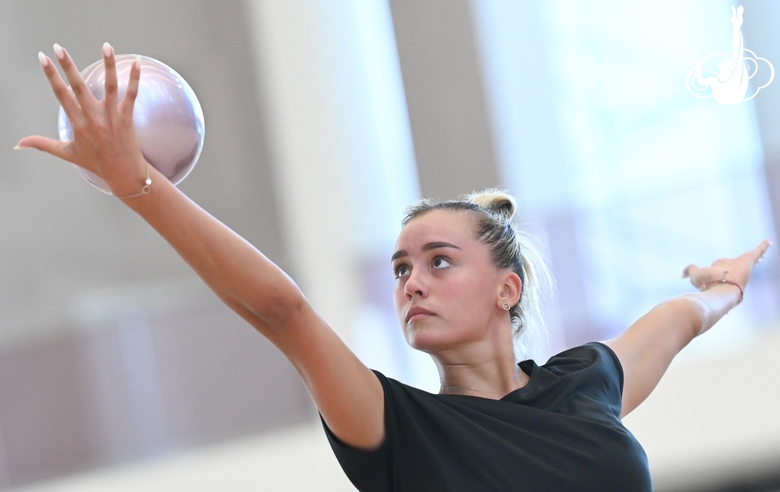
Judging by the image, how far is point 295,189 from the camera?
4.08m

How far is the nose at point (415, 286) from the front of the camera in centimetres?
149

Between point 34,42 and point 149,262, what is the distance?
1394 mm

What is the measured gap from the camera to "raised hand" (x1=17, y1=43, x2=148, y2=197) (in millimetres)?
979

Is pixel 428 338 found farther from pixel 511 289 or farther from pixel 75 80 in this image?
pixel 75 80

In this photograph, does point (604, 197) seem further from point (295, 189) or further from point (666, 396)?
point (295, 189)

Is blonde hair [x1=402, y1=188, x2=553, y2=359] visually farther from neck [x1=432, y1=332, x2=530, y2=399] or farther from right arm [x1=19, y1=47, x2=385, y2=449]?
right arm [x1=19, y1=47, x2=385, y2=449]

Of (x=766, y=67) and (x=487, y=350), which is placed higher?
(x=766, y=67)

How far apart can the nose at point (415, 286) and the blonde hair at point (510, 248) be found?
0.52ft

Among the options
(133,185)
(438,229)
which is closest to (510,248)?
(438,229)

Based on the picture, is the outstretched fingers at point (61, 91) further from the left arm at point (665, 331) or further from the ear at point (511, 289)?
the left arm at point (665, 331)

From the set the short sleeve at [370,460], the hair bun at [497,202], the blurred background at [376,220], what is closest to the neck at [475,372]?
the short sleeve at [370,460]

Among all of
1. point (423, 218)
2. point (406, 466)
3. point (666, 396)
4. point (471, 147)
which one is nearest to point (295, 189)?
point (471, 147)

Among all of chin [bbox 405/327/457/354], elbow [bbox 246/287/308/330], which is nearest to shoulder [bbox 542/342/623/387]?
chin [bbox 405/327/457/354]

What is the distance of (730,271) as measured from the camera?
2.12 metres
